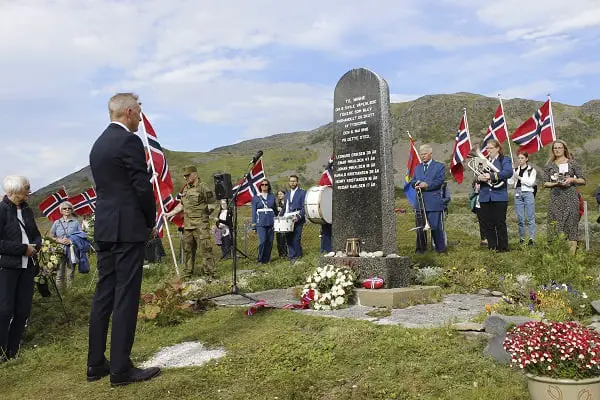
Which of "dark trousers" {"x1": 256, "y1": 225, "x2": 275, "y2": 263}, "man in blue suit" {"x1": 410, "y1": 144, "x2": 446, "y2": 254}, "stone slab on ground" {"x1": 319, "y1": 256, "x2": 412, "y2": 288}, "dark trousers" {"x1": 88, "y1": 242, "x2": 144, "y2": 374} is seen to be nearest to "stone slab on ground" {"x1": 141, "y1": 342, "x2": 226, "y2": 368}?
"dark trousers" {"x1": 88, "y1": 242, "x2": 144, "y2": 374}

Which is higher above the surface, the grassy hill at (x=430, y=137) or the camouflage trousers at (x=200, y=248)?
the grassy hill at (x=430, y=137)

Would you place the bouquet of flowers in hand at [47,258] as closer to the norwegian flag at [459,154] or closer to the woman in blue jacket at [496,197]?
the woman in blue jacket at [496,197]

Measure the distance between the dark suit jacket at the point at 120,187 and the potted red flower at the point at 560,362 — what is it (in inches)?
130

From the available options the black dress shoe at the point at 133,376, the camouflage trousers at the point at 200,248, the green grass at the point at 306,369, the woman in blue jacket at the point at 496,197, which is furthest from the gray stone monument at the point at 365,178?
the black dress shoe at the point at 133,376

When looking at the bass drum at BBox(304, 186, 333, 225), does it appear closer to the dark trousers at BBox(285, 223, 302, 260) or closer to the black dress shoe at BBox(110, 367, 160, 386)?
the dark trousers at BBox(285, 223, 302, 260)

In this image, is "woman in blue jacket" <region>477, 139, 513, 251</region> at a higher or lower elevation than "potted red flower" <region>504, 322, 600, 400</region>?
higher

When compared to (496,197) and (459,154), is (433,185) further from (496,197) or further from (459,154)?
(459,154)

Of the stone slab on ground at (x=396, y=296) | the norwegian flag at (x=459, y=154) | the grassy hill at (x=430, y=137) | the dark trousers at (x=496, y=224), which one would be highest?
the grassy hill at (x=430, y=137)

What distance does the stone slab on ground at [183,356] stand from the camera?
19.0ft

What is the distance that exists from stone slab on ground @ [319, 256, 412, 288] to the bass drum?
339cm

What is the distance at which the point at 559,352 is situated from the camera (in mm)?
3832

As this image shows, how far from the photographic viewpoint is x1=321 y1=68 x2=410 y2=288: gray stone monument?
8.62m

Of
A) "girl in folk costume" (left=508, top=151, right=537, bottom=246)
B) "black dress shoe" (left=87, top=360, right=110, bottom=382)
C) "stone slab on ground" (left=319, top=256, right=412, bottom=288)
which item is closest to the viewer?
"black dress shoe" (left=87, top=360, right=110, bottom=382)

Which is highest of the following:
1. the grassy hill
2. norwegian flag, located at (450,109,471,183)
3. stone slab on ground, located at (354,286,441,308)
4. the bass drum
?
the grassy hill
